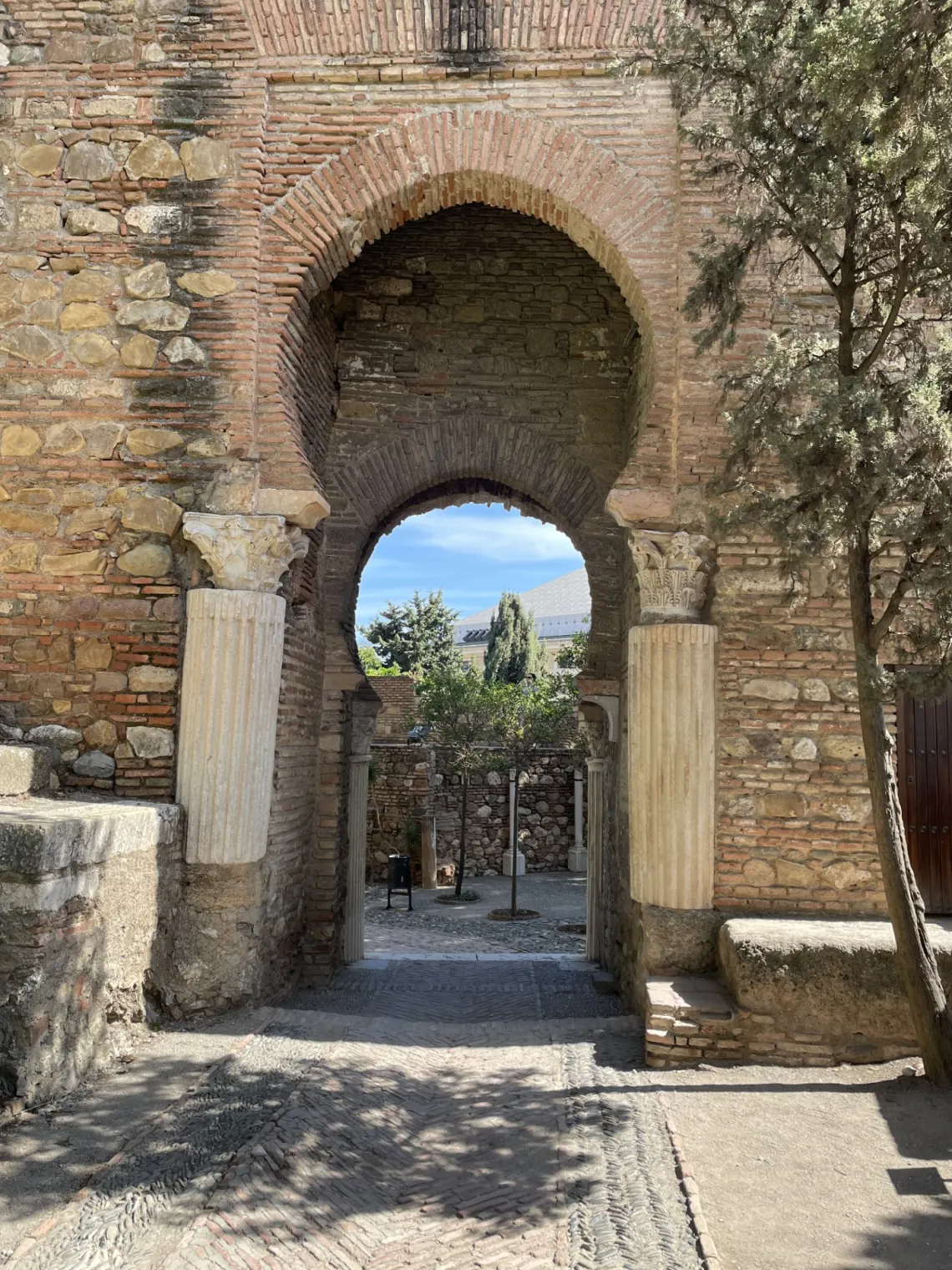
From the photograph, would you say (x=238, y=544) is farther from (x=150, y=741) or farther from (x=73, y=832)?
(x=73, y=832)

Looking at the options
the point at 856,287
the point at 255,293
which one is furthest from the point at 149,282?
the point at 856,287

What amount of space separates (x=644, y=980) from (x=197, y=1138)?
2.69 metres

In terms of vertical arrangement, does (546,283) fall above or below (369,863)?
above

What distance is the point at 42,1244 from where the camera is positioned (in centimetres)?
299

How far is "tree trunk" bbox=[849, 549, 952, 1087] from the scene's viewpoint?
4.23 metres

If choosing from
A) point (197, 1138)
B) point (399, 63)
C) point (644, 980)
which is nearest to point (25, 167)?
point (399, 63)

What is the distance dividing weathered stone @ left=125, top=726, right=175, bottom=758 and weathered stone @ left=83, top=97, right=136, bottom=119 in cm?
382

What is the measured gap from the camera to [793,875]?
214 inches

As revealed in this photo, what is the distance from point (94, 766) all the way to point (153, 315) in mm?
2758

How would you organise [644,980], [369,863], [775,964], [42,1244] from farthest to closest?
1. [369,863]
2. [644,980]
3. [775,964]
4. [42,1244]

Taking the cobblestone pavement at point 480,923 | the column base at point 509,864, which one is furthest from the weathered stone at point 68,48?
the column base at point 509,864

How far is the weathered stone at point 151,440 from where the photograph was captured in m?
5.87

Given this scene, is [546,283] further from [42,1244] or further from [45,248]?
[42,1244]

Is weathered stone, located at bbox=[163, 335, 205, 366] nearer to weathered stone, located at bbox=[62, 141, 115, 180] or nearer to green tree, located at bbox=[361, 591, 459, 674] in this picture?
weathered stone, located at bbox=[62, 141, 115, 180]
